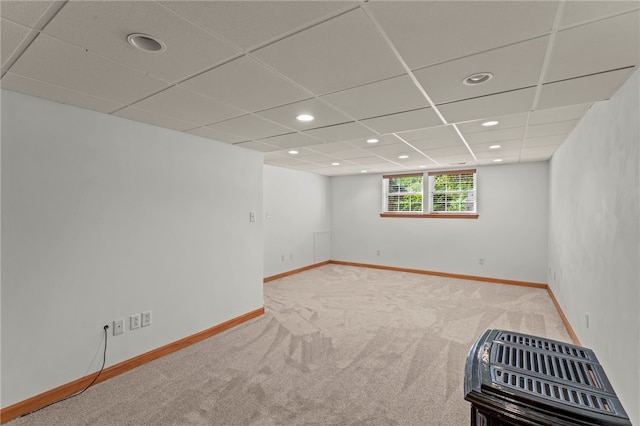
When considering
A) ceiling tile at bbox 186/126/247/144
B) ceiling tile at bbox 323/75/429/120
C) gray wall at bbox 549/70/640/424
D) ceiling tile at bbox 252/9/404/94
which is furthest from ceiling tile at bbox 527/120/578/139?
ceiling tile at bbox 186/126/247/144

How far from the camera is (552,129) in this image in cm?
324

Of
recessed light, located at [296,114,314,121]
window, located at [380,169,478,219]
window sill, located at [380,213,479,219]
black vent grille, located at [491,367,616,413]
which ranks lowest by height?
black vent grille, located at [491,367,616,413]

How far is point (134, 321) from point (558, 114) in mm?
4188

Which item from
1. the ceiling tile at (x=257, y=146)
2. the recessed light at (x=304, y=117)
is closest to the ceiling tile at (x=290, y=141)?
the ceiling tile at (x=257, y=146)

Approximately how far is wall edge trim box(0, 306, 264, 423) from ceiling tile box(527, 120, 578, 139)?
391 centimetres

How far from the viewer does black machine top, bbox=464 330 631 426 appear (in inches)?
30.9

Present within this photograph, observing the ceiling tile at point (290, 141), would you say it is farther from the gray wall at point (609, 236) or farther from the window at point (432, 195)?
the window at point (432, 195)

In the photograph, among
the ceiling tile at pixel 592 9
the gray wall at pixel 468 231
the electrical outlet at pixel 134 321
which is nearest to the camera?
the ceiling tile at pixel 592 9

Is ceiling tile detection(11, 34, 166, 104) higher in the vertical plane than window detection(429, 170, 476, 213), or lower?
higher

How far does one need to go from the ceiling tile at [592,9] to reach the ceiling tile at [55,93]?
9.01 feet

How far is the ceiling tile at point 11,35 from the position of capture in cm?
136

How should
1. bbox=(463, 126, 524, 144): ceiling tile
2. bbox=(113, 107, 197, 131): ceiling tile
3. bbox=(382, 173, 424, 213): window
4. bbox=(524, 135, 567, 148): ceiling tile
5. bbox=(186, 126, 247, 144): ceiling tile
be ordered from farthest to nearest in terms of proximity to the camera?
bbox=(382, 173, 424, 213): window
bbox=(524, 135, 567, 148): ceiling tile
bbox=(463, 126, 524, 144): ceiling tile
bbox=(186, 126, 247, 144): ceiling tile
bbox=(113, 107, 197, 131): ceiling tile

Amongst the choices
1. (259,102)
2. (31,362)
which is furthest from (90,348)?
(259,102)

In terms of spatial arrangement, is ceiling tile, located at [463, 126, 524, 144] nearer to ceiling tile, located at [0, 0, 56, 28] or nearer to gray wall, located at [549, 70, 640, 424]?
gray wall, located at [549, 70, 640, 424]
